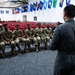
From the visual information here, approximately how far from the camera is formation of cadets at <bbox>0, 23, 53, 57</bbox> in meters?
5.53

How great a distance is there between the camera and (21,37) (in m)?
6.07

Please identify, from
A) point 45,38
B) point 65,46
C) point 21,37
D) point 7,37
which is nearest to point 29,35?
point 21,37

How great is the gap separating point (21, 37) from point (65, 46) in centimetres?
436

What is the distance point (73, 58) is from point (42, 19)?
956cm

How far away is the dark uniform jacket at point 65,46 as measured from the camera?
1.76 metres

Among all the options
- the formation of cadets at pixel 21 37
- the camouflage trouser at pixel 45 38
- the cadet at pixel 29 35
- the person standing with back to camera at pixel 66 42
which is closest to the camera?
the person standing with back to camera at pixel 66 42

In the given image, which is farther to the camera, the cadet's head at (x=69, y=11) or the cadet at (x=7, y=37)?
the cadet at (x=7, y=37)

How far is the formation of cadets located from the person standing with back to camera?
3.70 meters

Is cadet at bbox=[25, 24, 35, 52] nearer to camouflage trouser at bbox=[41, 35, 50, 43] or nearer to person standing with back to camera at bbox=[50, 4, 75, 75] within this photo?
camouflage trouser at bbox=[41, 35, 50, 43]

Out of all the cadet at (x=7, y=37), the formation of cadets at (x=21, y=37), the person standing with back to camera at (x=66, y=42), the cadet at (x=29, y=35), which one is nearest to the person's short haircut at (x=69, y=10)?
the person standing with back to camera at (x=66, y=42)

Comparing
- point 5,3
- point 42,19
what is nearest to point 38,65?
point 42,19

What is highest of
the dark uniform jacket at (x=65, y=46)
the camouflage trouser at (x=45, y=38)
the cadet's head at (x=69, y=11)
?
the cadet's head at (x=69, y=11)

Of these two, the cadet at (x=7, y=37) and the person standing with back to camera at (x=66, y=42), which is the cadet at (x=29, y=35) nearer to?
the cadet at (x=7, y=37)

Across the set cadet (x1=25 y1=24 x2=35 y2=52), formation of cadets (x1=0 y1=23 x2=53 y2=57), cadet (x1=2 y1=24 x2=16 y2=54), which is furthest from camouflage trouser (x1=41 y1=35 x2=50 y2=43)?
cadet (x1=2 y1=24 x2=16 y2=54)
